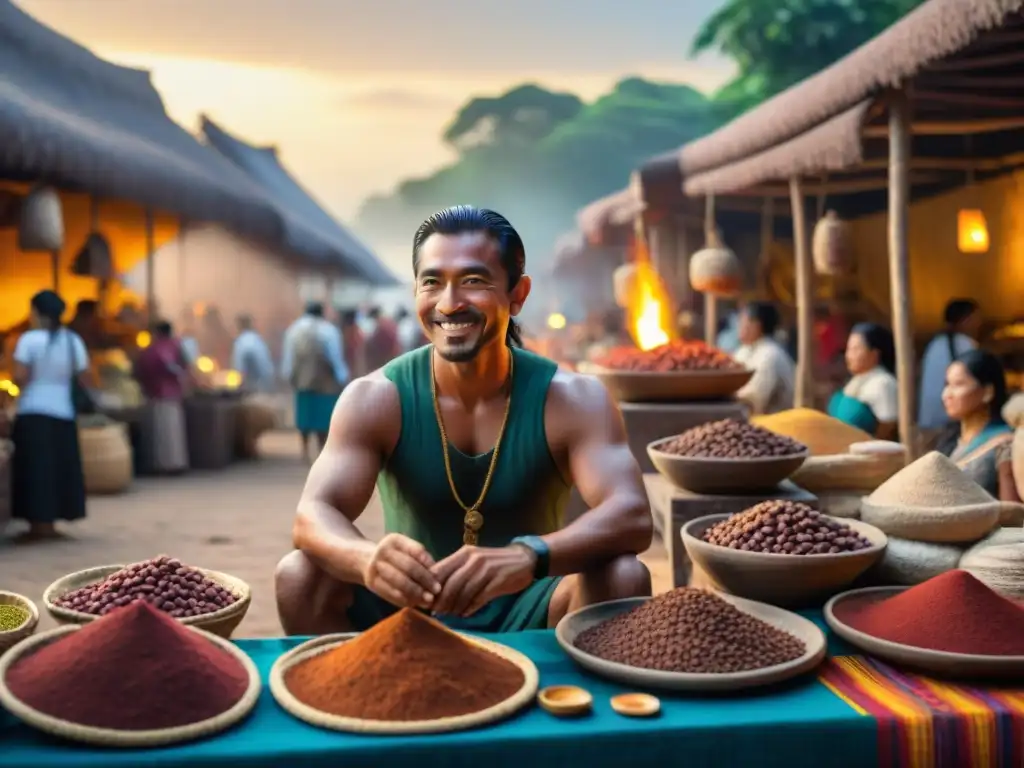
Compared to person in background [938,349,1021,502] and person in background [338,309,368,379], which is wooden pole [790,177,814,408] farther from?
person in background [338,309,368,379]

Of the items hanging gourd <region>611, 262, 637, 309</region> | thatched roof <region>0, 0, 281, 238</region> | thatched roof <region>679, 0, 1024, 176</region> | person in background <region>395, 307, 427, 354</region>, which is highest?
thatched roof <region>0, 0, 281, 238</region>

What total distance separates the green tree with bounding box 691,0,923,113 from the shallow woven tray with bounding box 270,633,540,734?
1698 cm

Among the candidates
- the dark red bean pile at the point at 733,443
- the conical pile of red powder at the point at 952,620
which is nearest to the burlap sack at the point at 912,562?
the conical pile of red powder at the point at 952,620

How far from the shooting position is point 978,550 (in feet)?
7.57

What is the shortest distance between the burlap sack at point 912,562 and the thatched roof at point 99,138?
20.0ft

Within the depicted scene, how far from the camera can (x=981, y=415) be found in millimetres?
3859

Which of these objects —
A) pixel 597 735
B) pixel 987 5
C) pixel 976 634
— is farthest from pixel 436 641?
pixel 987 5

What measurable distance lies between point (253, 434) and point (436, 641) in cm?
910

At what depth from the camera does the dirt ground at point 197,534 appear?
518 cm

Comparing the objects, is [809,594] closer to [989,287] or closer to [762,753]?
[762,753]

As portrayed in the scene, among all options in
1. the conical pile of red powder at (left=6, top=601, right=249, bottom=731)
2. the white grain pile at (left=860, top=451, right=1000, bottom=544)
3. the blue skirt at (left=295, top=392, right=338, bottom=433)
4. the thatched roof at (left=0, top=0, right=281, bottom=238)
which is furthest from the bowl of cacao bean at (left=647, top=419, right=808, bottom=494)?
the blue skirt at (left=295, top=392, right=338, bottom=433)

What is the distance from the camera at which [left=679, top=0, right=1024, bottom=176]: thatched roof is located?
4094mm

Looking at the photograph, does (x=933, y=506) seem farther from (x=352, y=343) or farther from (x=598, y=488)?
(x=352, y=343)

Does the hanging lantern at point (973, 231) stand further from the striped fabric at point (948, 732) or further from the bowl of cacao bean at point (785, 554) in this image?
the striped fabric at point (948, 732)
